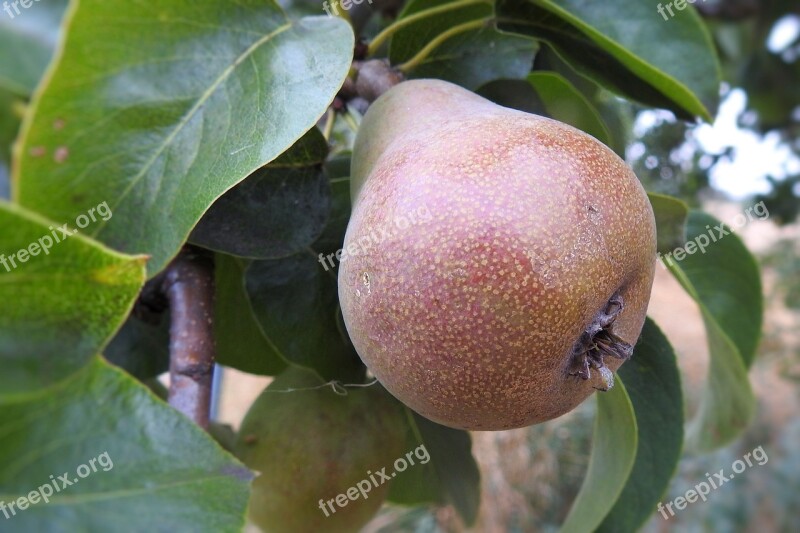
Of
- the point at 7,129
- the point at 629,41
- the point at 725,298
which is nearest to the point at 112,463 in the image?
the point at 7,129

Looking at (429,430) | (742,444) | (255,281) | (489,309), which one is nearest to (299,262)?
(255,281)

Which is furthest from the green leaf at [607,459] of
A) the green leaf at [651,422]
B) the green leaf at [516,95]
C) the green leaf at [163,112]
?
the green leaf at [163,112]

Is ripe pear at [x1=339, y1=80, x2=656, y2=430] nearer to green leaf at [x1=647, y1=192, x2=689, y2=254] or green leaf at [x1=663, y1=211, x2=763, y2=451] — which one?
green leaf at [x1=647, y1=192, x2=689, y2=254]

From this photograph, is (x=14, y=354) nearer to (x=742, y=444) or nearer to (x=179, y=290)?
(x=179, y=290)

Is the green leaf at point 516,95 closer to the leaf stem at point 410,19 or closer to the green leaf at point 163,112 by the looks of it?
the leaf stem at point 410,19

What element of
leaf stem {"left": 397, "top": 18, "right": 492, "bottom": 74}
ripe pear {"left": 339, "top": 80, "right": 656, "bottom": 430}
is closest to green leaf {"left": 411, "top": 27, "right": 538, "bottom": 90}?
leaf stem {"left": 397, "top": 18, "right": 492, "bottom": 74}

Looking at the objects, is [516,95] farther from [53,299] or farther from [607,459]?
[53,299]
